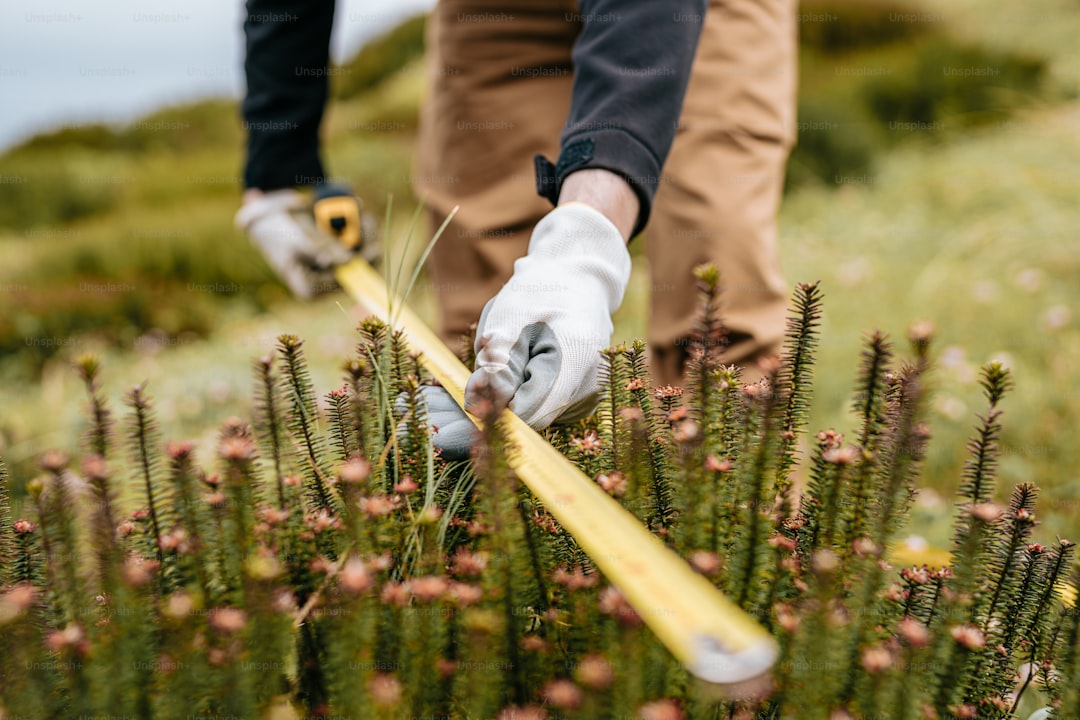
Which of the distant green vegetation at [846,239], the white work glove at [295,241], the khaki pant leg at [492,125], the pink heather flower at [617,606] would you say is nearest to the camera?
the pink heather flower at [617,606]

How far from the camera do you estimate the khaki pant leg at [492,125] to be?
2723 millimetres

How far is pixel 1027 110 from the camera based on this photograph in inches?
296

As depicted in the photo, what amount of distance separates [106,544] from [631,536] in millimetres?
632

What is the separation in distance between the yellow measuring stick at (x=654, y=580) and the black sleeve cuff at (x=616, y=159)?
2.46ft

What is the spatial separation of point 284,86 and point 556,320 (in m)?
2.23

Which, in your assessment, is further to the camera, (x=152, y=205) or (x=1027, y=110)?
(x=152, y=205)

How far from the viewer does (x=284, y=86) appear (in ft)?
10.3

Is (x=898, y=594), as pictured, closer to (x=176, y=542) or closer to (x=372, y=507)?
(x=372, y=507)

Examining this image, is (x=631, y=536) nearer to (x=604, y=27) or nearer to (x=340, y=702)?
(x=340, y=702)

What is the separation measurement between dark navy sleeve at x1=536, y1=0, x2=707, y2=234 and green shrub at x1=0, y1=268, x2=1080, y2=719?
58 cm

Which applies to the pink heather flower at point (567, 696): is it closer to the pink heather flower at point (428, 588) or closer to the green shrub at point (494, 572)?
the green shrub at point (494, 572)

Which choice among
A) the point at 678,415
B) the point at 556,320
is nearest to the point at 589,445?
the point at 678,415

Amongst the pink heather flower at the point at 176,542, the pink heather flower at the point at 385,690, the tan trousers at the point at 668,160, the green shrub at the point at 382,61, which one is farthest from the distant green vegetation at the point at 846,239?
the green shrub at the point at 382,61

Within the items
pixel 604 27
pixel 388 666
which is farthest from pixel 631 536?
pixel 604 27
